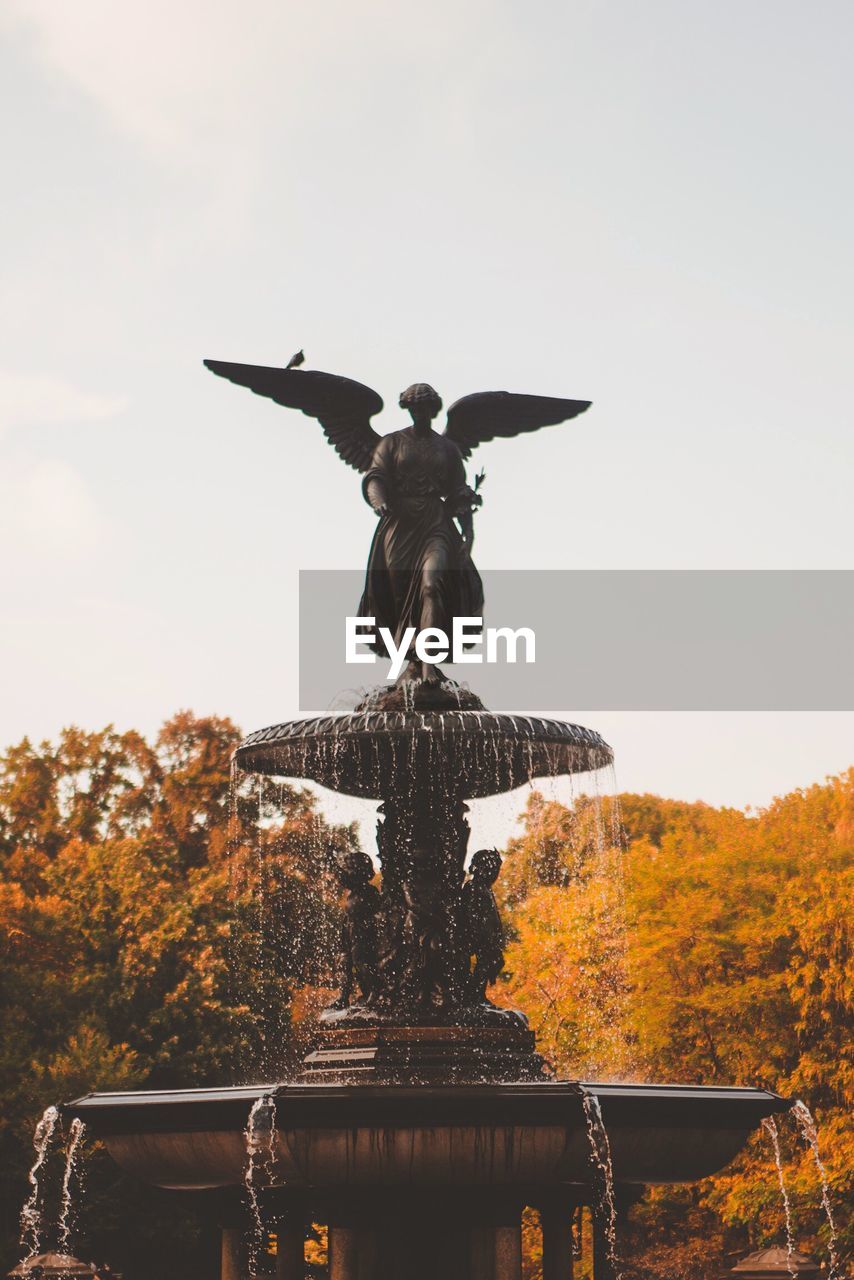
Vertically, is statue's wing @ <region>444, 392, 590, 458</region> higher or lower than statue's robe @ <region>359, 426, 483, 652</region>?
higher

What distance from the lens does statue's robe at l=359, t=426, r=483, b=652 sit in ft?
38.9

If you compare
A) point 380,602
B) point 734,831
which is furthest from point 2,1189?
point 380,602

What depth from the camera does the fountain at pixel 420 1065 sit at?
8922 millimetres

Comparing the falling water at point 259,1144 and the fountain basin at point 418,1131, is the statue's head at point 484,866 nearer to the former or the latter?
the fountain basin at point 418,1131

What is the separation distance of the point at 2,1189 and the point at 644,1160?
79.6 ft

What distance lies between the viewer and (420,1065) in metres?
10.3

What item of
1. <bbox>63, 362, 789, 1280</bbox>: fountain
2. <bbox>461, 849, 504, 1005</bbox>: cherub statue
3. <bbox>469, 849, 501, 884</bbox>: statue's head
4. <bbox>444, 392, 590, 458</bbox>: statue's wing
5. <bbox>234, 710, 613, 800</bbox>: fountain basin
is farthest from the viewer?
<bbox>444, 392, 590, 458</bbox>: statue's wing

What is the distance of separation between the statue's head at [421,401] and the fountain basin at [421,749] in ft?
8.37

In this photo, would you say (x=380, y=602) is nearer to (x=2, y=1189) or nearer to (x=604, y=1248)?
(x=604, y=1248)

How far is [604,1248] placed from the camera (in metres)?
10.2

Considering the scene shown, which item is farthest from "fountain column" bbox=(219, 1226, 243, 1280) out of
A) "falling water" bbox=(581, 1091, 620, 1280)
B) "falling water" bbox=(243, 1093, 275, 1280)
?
"falling water" bbox=(581, 1091, 620, 1280)

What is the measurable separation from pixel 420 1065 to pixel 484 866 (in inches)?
60.5

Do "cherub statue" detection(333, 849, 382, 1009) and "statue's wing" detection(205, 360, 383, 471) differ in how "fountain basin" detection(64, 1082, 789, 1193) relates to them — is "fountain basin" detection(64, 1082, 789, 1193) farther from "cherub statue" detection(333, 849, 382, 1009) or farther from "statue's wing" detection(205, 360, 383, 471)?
"statue's wing" detection(205, 360, 383, 471)

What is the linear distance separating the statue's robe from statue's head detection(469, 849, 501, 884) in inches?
65.3
